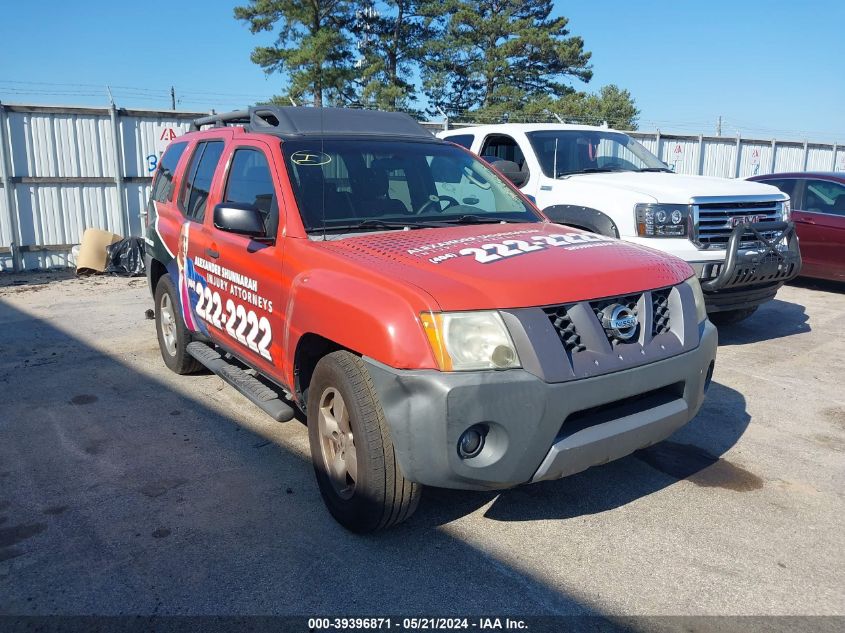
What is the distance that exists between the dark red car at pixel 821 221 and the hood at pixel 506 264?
6.64 meters

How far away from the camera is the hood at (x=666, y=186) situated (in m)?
6.15

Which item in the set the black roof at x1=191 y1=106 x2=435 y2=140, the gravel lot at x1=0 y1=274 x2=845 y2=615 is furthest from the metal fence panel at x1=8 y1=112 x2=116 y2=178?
the black roof at x1=191 y1=106 x2=435 y2=140

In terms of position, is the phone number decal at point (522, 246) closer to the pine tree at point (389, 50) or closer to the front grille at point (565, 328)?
the front grille at point (565, 328)

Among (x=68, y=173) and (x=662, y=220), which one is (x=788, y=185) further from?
(x=68, y=173)

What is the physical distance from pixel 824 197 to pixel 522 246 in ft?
25.2

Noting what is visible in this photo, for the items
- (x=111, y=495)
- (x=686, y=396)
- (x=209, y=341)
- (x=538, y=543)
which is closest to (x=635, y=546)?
(x=538, y=543)

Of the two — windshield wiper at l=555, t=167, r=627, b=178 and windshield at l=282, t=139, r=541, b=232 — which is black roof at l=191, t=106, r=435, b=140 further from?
windshield wiper at l=555, t=167, r=627, b=178

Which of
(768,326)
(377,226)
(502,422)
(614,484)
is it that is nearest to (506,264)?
(502,422)

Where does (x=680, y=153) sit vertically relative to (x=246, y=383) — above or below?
above

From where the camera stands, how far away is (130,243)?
11.2 metres

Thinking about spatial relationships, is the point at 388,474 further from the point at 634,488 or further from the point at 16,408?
the point at 16,408

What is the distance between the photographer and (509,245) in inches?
135

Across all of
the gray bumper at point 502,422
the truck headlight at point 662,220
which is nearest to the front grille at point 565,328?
the gray bumper at point 502,422

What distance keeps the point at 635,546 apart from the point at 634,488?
2.03 ft
